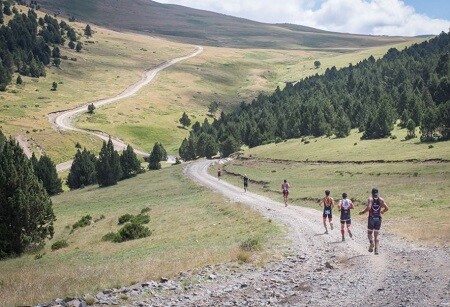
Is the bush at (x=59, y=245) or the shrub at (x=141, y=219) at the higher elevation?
the shrub at (x=141, y=219)

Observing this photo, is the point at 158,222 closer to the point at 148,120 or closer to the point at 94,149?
the point at 94,149

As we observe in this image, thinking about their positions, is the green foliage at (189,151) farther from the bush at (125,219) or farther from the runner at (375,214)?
the runner at (375,214)

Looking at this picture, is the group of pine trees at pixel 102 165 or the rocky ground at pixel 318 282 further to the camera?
the group of pine trees at pixel 102 165

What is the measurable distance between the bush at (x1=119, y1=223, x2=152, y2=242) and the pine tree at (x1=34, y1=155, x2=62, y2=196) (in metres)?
67.4

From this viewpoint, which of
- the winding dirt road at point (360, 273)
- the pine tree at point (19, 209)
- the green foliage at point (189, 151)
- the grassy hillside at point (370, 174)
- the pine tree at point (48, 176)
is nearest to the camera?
the winding dirt road at point (360, 273)

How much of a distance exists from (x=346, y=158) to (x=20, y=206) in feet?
204

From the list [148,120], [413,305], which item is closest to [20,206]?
[413,305]

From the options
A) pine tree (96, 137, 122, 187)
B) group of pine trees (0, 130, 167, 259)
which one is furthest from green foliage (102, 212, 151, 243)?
pine tree (96, 137, 122, 187)

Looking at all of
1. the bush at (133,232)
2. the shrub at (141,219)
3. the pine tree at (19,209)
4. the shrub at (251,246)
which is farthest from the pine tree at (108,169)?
the shrub at (251,246)

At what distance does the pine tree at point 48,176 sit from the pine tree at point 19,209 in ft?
189

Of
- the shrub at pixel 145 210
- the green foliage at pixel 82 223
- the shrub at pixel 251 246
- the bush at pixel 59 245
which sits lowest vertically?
the green foliage at pixel 82 223

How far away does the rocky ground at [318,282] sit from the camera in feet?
52.0

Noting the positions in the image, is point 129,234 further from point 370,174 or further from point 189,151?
point 189,151

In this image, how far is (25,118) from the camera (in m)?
164
